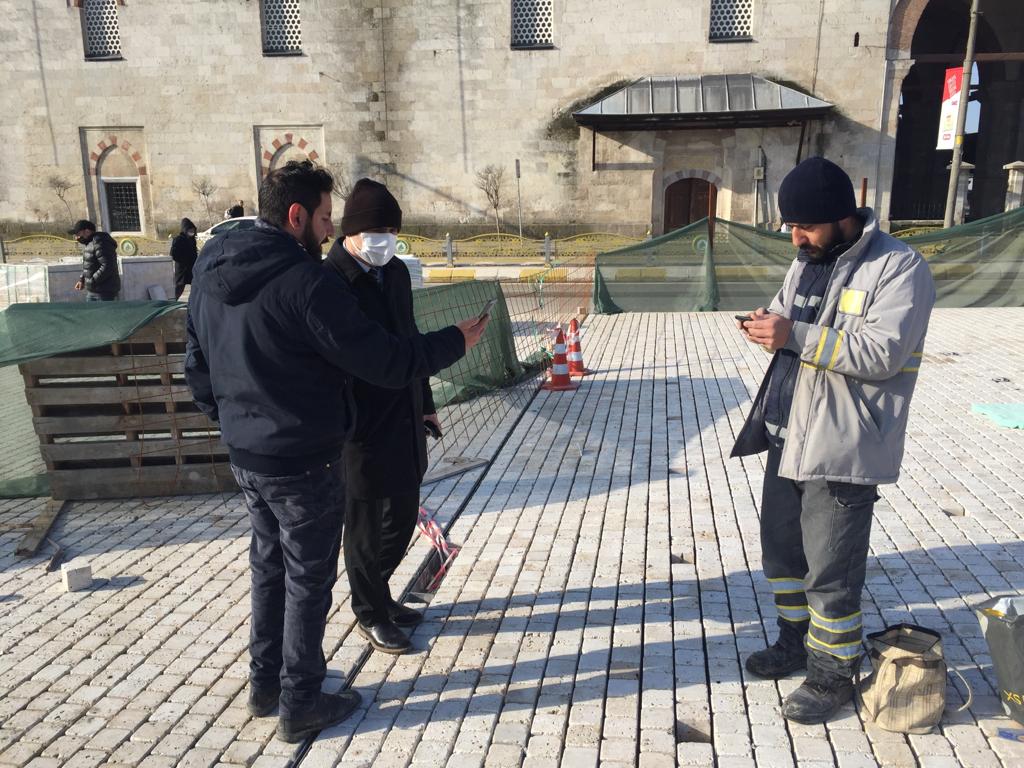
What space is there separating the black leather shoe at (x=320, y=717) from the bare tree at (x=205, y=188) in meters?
30.3

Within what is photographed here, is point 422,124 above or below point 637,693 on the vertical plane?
above

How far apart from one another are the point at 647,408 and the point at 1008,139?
1257 inches

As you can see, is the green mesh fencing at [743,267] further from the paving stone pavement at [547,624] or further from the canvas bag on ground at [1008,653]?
the canvas bag on ground at [1008,653]

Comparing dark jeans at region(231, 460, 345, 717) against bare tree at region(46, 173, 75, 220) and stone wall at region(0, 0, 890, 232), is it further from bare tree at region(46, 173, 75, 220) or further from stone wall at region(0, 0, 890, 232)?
bare tree at region(46, 173, 75, 220)

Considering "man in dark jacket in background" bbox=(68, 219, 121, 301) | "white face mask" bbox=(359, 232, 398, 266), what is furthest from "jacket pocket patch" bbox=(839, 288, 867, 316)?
"man in dark jacket in background" bbox=(68, 219, 121, 301)

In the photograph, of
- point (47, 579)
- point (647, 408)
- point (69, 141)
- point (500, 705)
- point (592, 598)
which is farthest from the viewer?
point (69, 141)

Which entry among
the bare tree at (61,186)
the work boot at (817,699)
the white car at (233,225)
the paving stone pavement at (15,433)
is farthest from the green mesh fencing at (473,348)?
the bare tree at (61,186)

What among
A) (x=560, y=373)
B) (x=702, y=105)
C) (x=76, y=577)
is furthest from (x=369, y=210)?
(x=702, y=105)

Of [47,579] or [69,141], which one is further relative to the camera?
[69,141]

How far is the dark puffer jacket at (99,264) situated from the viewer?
11391mm

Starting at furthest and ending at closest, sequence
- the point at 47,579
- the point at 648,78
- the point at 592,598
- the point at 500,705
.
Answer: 1. the point at 648,78
2. the point at 47,579
3. the point at 592,598
4. the point at 500,705

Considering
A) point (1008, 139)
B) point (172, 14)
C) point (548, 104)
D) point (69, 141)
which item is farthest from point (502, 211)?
point (1008, 139)

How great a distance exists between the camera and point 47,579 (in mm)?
4723

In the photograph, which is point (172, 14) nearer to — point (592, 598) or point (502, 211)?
point (502, 211)
